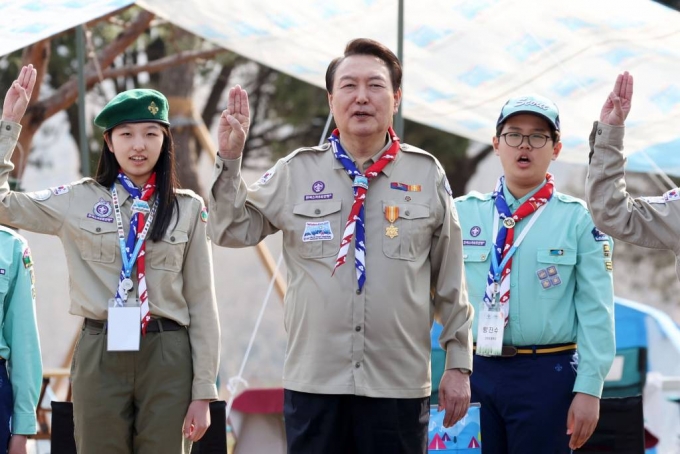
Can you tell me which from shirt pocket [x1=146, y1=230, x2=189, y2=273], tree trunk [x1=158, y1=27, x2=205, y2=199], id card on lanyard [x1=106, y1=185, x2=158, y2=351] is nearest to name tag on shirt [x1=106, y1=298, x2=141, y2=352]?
id card on lanyard [x1=106, y1=185, x2=158, y2=351]

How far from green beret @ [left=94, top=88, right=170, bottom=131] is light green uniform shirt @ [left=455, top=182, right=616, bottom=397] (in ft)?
3.85

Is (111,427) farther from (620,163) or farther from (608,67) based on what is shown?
(608,67)

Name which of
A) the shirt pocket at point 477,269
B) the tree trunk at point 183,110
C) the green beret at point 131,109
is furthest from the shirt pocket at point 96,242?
the tree trunk at point 183,110

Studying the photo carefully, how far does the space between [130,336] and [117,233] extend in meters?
0.34

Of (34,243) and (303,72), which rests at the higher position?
(303,72)

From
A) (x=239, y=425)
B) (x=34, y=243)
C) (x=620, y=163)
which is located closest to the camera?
(x=620, y=163)

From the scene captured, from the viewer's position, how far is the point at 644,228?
9.36 feet

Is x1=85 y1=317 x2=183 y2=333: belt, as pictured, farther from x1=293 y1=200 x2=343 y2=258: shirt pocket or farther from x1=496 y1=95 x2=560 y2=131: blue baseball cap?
x1=496 y1=95 x2=560 y2=131: blue baseball cap

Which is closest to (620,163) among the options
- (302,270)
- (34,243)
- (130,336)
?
(302,270)

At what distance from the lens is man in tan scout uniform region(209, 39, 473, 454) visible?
274 cm

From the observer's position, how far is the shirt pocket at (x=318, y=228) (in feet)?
9.21

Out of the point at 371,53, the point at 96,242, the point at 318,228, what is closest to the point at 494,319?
the point at 318,228

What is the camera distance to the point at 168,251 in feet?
10.6

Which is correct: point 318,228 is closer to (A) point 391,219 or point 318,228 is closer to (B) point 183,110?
(A) point 391,219
